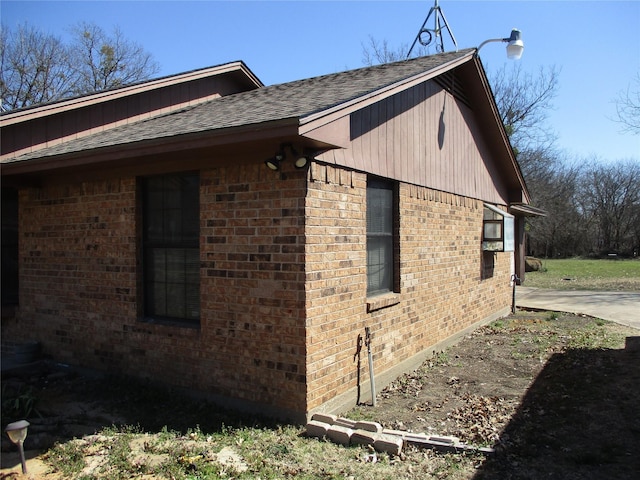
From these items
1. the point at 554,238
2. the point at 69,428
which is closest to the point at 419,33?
the point at 69,428

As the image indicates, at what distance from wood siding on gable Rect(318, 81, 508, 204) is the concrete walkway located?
14.5ft

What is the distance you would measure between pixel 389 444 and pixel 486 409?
1.70m

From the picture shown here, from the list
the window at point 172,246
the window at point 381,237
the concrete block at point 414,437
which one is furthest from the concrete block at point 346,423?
the window at point 172,246

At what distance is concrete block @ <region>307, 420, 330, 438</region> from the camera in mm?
4629

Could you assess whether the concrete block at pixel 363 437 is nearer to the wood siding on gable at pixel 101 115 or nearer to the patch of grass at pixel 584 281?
the wood siding on gable at pixel 101 115

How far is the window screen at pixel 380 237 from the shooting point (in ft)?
20.6

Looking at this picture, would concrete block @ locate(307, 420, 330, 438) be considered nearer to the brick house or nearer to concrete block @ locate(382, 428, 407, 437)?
the brick house

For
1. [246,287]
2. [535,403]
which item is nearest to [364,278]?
[246,287]

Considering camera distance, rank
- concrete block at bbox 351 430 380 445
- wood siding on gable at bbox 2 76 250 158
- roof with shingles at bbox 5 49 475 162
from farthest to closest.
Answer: wood siding on gable at bbox 2 76 250 158
roof with shingles at bbox 5 49 475 162
concrete block at bbox 351 430 380 445

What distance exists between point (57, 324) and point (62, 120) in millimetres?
2941

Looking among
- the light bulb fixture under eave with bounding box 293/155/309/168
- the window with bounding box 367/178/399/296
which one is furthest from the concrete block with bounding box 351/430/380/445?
the light bulb fixture under eave with bounding box 293/155/309/168

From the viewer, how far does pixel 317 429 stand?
184 inches

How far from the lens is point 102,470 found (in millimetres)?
4008

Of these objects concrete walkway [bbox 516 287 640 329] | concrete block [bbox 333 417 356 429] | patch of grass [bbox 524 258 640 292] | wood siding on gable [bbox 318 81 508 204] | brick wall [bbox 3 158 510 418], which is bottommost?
patch of grass [bbox 524 258 640 292]
